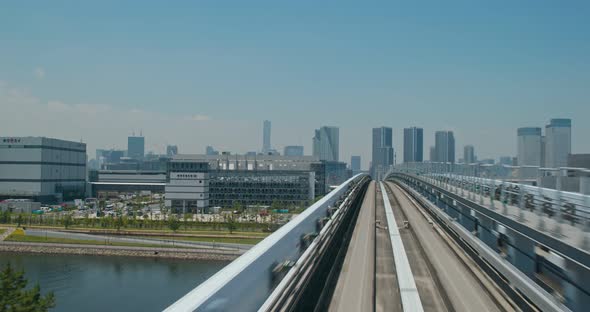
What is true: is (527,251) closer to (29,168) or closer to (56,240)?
(56,240)

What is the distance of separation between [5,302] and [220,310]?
736 inches

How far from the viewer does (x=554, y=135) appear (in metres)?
9.02

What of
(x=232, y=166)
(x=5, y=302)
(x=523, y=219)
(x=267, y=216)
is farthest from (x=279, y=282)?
(x=232, y=166)

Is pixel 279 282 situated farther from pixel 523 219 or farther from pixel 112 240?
pixel 112 240

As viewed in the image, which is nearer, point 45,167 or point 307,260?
point 307,260

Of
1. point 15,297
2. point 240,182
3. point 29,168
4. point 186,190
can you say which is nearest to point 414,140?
point 240,182

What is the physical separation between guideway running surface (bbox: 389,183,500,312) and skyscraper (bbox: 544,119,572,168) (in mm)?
2407

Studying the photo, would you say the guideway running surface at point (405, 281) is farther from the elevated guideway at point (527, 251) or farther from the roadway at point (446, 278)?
the elevated guideway at point (527, 251)

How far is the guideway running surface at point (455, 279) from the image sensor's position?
518cm

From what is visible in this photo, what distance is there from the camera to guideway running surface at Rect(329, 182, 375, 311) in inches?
177

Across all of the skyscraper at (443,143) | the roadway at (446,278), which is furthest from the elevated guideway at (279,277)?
the skyscraper at (443,143)

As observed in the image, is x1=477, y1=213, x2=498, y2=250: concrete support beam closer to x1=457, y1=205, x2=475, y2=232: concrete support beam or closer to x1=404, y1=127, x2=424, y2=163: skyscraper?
x1=457, y1=205, x2=475, y2=232: concrete support beam

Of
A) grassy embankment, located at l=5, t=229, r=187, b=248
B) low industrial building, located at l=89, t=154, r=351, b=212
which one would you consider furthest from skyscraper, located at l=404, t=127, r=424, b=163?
grassy embankment, located at l=5, t=229, r=187, b=248

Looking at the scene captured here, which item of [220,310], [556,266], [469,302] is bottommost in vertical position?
[469,302]
